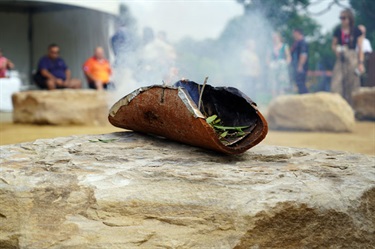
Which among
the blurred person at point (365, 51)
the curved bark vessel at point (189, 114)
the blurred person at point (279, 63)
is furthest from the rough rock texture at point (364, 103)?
the curved bark vessel at point (189, 114)

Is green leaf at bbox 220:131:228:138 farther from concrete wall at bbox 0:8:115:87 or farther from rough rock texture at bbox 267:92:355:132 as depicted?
concrete wall at bbox 0:8:115:87

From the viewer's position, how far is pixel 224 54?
521 inches

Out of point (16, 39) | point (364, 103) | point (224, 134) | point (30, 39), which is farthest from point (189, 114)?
point (30, 39)

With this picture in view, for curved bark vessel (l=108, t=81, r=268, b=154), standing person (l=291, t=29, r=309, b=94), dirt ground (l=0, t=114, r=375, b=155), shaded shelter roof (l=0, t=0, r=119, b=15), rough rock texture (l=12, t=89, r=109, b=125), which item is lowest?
dirt ground (l=0, t=114, r=375, b=155)

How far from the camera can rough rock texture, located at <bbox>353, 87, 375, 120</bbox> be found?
10750mm

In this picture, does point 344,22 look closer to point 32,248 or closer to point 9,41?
point 9,41

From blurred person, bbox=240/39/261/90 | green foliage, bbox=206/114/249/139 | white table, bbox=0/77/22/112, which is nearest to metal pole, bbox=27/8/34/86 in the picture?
white table, bbox=0/77/22/112

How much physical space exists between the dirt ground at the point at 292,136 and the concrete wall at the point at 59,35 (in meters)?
4.94

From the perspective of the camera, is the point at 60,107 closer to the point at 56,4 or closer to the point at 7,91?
the point at 7,91

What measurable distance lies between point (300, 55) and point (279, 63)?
3.52 feet

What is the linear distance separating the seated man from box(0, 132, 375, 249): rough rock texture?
8112 millimetres

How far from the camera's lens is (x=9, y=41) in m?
14.2

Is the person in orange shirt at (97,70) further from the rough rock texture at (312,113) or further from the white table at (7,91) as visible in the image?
the rough rock texture at (312,113)

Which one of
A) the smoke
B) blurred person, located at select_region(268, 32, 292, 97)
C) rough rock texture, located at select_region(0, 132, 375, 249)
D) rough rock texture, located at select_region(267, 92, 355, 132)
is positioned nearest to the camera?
rough rock texture, located at select_region(0, 132, 375, 249)
